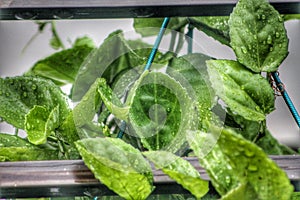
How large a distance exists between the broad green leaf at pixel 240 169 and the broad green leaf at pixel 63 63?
330 millimetres

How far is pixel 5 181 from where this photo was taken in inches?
13.5

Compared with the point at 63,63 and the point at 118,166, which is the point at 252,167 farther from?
the point at 63,63

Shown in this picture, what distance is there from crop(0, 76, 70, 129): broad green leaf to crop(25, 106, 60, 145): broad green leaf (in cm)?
5

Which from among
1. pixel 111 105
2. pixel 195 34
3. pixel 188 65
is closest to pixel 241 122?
pixel 188 65

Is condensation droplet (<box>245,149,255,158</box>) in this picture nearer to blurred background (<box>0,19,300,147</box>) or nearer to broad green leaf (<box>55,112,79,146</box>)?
broad green leaf (<box>55,112,79,146</box>)

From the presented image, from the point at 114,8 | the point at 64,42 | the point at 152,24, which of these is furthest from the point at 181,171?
the point at 64,42

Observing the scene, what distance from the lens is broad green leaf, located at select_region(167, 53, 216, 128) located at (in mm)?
435

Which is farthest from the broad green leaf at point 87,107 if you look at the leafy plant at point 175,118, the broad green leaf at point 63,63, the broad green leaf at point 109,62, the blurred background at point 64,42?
the blurred background at point 64,42

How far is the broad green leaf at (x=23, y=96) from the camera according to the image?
1.50ft

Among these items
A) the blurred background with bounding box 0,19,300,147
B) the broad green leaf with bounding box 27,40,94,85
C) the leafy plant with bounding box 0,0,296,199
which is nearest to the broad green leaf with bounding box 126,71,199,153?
the leafy plant with bounding box 0,0,296,199

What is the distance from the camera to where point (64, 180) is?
340mm

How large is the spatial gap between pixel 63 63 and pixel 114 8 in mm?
225

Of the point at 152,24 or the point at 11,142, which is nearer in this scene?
the point at 11,142

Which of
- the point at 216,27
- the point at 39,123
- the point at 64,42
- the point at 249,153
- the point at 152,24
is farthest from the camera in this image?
the point at 64,42
